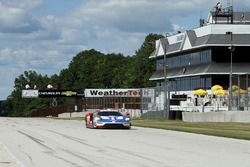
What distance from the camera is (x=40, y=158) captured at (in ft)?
52.2

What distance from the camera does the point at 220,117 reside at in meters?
44.2

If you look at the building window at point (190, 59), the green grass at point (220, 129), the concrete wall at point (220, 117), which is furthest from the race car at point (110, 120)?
the building window at point (190, 59)

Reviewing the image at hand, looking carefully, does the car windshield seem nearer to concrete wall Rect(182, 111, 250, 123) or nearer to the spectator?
concrete wall Rect(182, 111, 250, 123)

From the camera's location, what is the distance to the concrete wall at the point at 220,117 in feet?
135

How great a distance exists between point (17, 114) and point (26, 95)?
79.5 meters

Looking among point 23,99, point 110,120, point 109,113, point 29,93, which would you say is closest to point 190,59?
point 29,93

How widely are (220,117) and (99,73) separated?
356ft

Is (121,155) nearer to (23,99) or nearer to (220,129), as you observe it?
(220,129)

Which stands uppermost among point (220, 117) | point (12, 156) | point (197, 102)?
point (197, 102)

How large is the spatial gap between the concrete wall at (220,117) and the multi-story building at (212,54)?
79.5 feet

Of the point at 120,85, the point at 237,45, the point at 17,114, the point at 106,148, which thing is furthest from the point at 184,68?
the point at 17,114

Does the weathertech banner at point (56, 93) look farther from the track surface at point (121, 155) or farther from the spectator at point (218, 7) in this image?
the track surface at point (121, 155)

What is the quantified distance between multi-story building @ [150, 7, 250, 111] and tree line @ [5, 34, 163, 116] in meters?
25.7

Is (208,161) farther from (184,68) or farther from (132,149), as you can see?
(184,68)
